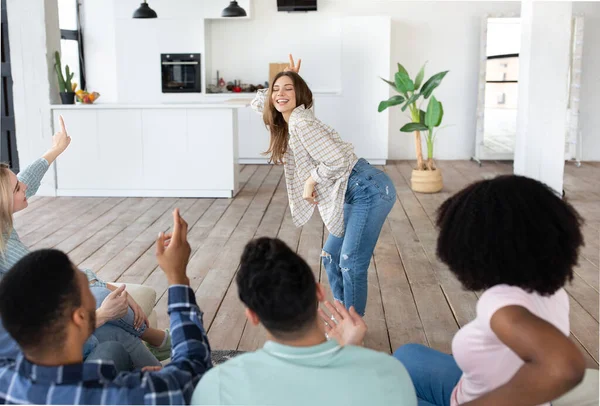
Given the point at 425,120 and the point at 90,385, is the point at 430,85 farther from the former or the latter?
the point at 90,385

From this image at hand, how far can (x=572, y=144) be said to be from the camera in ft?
28.1

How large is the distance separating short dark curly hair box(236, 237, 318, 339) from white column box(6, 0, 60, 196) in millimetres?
5490

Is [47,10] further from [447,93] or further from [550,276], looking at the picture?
[550,276]

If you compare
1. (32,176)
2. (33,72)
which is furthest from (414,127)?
(32,176)

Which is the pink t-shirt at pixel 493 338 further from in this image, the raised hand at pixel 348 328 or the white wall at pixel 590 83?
the white wall at pixel 590 83

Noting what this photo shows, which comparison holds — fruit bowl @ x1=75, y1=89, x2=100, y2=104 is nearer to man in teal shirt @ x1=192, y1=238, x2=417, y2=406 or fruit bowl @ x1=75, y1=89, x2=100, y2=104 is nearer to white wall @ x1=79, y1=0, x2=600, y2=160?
white wall @ x1=79, y1=0, x2=600, y2=160

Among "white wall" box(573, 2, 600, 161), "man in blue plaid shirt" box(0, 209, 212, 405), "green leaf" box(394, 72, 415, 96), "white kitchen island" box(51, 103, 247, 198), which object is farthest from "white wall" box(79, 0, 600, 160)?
"man in blue plaid shirt" box(0, 209, 212, 405)

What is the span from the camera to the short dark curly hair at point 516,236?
4.24 ft

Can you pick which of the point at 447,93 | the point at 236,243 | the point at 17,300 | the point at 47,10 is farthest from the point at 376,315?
the point at 447,93

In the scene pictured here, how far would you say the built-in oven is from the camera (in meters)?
8.57

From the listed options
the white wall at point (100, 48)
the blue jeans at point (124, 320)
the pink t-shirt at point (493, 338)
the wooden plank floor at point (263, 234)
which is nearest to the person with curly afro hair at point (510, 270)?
the pink t-shirt at point (493, 338)

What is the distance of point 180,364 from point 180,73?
765 centimetres

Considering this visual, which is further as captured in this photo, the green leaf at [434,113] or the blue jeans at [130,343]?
the green leaf at [434,113]

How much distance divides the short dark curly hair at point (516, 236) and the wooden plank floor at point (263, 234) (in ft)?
2.28
